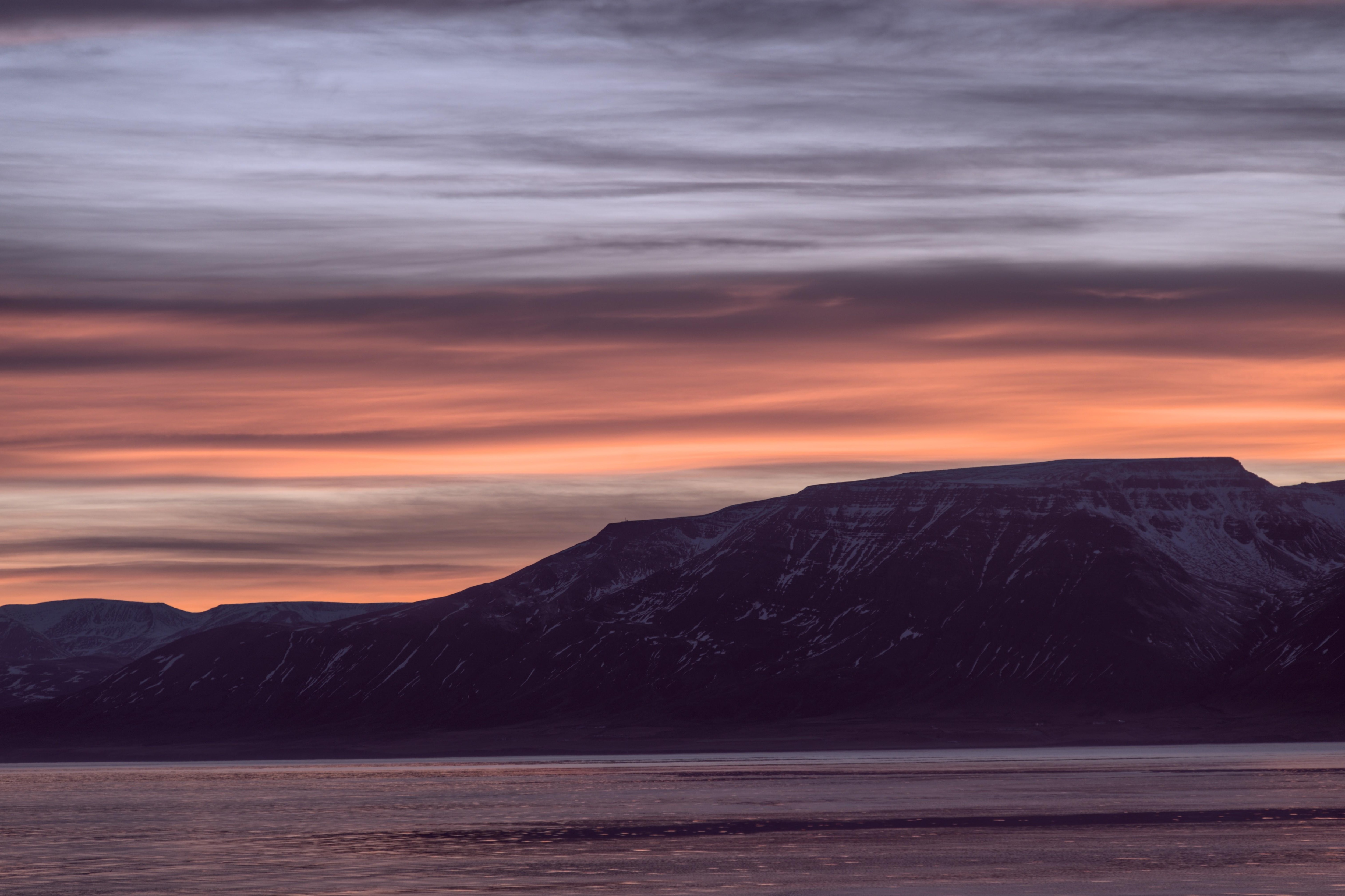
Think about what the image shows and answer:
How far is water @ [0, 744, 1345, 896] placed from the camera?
67688 mm

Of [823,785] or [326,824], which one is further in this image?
[823,785]

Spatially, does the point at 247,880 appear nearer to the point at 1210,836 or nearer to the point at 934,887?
the point at 934,887

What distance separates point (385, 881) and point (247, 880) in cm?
522

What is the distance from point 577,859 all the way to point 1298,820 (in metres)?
38.0

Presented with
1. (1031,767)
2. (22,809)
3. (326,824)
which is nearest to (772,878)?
(326,824)

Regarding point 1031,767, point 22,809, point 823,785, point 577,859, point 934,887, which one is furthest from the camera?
point 1031,767

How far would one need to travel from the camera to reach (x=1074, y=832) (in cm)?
8981

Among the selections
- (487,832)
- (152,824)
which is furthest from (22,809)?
Answer: (487,832)

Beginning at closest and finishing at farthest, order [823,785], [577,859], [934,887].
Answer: [934,887]
[577,859]
[823,785]

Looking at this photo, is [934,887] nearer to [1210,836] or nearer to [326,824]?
[1210,836]

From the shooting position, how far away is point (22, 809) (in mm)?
132375

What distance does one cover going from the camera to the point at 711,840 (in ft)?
290

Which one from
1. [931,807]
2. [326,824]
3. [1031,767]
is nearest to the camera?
[326,824]

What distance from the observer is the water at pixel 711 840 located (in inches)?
2665
